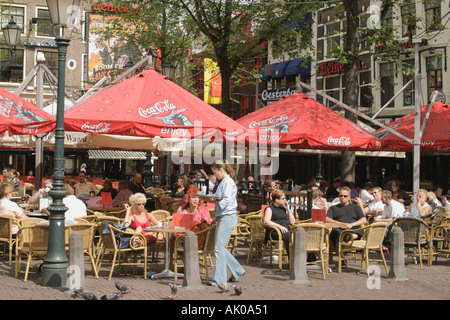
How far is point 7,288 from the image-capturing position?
28.8 feet

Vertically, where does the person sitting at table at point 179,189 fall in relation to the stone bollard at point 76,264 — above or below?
above

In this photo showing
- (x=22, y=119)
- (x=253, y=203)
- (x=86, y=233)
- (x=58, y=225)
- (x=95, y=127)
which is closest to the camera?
(x=58, y=225)

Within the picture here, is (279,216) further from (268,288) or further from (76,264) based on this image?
(76,264)

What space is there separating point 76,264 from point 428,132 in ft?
37.3

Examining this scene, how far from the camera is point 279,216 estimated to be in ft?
36.6

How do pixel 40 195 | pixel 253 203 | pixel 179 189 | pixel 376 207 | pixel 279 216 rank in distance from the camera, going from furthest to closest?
pixel 179 189, pixel 253 203, pixel 376 207, pixel 40 195, pixel 279 216

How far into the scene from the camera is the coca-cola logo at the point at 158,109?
12227 millimetres

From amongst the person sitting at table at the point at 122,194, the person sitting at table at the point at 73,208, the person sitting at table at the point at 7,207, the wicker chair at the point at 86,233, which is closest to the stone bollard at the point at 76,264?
the wicker chair at the point at 86,233

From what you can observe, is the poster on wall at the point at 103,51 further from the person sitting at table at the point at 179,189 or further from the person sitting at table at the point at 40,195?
the person sitting at table at the point at 40,195

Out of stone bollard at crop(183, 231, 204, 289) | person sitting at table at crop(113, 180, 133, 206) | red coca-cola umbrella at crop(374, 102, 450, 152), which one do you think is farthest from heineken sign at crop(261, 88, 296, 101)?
stone bollard at crop(183, 231, 204, 289)

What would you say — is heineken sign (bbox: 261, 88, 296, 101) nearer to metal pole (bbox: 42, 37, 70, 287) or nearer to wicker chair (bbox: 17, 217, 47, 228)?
wicker chair (bbox: 17, 217, 47, 228)

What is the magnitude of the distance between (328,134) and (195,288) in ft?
21.3

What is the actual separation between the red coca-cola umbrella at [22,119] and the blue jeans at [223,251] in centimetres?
460

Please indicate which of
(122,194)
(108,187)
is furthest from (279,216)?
(108,187)
